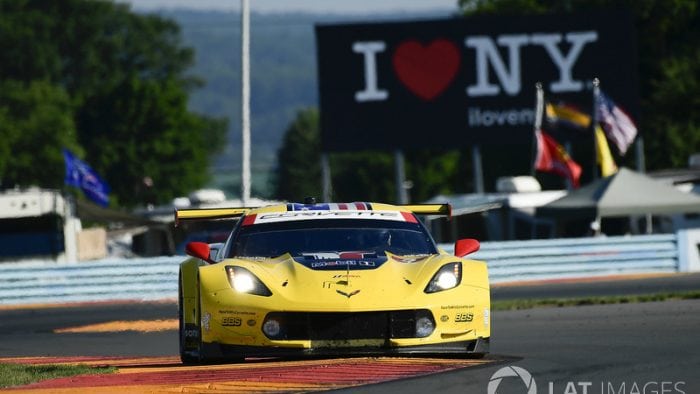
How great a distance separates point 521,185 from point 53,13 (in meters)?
71.2

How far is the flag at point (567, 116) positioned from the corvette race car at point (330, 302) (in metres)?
28.2

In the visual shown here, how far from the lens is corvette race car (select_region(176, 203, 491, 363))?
10469 millimetres

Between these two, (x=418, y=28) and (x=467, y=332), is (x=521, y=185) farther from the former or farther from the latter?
(x=467, y=332)

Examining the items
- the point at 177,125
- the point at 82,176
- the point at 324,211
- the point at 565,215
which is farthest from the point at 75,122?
the point at 324,211

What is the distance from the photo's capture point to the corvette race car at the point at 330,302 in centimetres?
1047

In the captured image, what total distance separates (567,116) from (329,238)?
2858 cm

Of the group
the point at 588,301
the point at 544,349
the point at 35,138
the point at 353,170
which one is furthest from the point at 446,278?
the point at 353,170

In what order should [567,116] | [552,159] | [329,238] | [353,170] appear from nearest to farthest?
[329,238] → [552,159] → [567,116] → [353,170]

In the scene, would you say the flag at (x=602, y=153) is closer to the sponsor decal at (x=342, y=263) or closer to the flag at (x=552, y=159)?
the flag at (x=552, y=159)

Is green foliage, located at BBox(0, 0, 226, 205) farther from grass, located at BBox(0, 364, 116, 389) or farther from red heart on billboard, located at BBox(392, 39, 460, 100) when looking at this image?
grass, located at BBox(0, 364, 116, 389)

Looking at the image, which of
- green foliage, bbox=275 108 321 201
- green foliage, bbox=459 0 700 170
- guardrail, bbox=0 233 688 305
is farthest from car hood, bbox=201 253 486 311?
green foliage, bbox=275 108 321 201

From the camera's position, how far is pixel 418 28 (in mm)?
39969

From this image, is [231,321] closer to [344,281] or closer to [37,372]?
[344,281]

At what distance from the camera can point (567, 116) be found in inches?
1563
